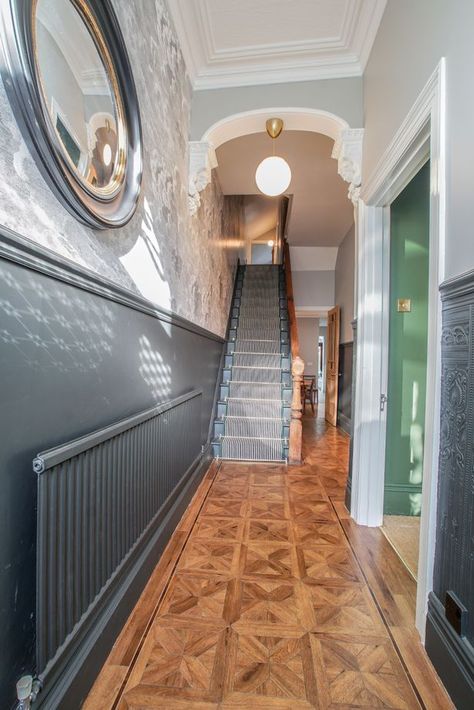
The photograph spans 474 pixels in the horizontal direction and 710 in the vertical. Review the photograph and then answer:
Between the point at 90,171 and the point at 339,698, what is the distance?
2004 mm

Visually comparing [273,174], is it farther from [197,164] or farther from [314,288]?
[314,288]

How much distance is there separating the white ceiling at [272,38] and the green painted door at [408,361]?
102cm

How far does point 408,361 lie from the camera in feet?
8.16

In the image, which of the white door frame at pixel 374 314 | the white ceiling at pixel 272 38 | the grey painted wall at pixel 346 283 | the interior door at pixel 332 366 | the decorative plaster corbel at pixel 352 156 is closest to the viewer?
the white door frame at pixel 374 314

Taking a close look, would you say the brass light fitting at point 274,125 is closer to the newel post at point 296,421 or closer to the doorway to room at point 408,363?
the doorway to room at point 408,363

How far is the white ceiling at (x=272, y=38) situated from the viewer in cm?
211

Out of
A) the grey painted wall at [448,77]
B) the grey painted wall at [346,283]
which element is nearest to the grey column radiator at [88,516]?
the grey painted wall at [448,77]

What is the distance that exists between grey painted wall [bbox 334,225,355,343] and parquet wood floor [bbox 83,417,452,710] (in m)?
3.64

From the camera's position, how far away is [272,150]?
371 centimetres

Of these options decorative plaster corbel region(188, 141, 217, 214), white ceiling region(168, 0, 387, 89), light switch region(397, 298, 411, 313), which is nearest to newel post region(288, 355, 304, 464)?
light switch region(397, 298, 411, 313)

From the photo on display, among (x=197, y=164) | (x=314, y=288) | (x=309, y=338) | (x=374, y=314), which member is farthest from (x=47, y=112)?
(x=309, y=338)

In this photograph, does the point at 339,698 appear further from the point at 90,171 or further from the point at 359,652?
the point at 90,171

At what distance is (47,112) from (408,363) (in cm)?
251

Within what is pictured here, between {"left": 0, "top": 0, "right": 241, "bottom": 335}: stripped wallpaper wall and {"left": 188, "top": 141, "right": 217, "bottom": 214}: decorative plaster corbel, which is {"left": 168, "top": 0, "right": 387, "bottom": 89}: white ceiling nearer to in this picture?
{"left": 0, "top": 0, "right": 241, "bottom": 335}: stripped wallpaper wall
